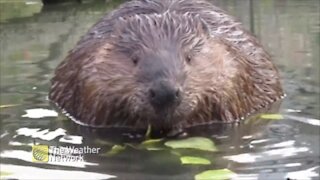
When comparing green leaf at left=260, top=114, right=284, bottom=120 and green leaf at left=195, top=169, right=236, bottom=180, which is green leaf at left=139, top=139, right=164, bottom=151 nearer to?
green leaf at left=195, top=169, right=236, bottom=180

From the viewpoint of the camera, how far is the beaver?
14.2ft

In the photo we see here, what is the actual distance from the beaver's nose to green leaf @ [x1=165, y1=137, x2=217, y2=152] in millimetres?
252

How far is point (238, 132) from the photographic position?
183 inches

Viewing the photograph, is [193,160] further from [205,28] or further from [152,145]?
[205,28]

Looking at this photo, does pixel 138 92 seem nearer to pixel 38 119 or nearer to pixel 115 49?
pixel 115 49

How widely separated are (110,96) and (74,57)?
2.92ft

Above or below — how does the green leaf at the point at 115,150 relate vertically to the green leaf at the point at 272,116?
above

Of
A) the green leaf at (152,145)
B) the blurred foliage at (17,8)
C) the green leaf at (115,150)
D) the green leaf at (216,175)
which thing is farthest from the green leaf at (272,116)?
the blurred foliage at (17,8)

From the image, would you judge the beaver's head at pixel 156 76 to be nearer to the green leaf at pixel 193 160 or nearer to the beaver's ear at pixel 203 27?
the beaver's ear at pixel 203 27

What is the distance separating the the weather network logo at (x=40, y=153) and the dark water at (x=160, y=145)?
28 millimetres

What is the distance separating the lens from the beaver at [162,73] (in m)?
4.32

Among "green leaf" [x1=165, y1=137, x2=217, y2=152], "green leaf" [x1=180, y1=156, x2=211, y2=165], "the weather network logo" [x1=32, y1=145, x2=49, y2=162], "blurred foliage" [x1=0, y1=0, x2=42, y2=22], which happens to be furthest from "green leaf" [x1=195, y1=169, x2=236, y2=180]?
"blurred foliage" [x1=0, y1=0, x2=42, y2=22]

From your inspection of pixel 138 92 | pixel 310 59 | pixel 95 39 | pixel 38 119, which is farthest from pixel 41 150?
pixel 310 59

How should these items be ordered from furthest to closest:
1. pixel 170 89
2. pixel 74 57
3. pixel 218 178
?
pixel 74 57
pixel 170 89
pixel 218 178
